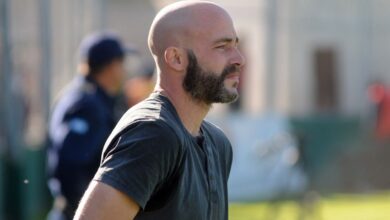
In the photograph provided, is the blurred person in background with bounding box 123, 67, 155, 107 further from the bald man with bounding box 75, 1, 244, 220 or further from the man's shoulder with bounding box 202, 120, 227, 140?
the bald man with bounding box 75, 1, 244, 220

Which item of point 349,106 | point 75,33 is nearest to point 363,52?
→ point 349,106

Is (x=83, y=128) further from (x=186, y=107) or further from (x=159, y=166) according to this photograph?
(x=159, y=166)

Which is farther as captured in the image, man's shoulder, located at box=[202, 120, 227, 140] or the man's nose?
man's shoulder, located at box=[202, 120, 227, 140]

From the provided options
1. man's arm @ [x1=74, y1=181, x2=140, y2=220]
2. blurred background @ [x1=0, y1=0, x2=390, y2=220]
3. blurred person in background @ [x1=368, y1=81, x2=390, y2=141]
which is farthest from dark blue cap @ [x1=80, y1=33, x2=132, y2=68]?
blurred person in background @ [x1=368, y1=81, x2=390, y2=141]

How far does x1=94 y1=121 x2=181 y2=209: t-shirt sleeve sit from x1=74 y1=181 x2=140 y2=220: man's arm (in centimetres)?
2

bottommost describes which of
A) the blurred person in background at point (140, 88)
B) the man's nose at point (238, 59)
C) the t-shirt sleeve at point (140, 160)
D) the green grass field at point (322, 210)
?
the green grass field at point (322, 210)

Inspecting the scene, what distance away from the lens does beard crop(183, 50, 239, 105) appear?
173 inches

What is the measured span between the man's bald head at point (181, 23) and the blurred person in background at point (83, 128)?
2.91 meters

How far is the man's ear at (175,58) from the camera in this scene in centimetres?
437

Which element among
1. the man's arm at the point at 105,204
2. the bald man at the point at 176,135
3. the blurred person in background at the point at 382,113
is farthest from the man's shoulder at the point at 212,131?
the blurred person in background at the point at 382,113

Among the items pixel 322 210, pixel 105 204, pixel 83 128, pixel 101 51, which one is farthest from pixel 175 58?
pixel 322 210

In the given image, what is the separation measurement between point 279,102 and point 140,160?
1895cm

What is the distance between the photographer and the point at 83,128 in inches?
290

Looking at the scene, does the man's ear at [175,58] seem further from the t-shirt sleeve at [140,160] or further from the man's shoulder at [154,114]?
the t-shirt sleeve at [140,160]
